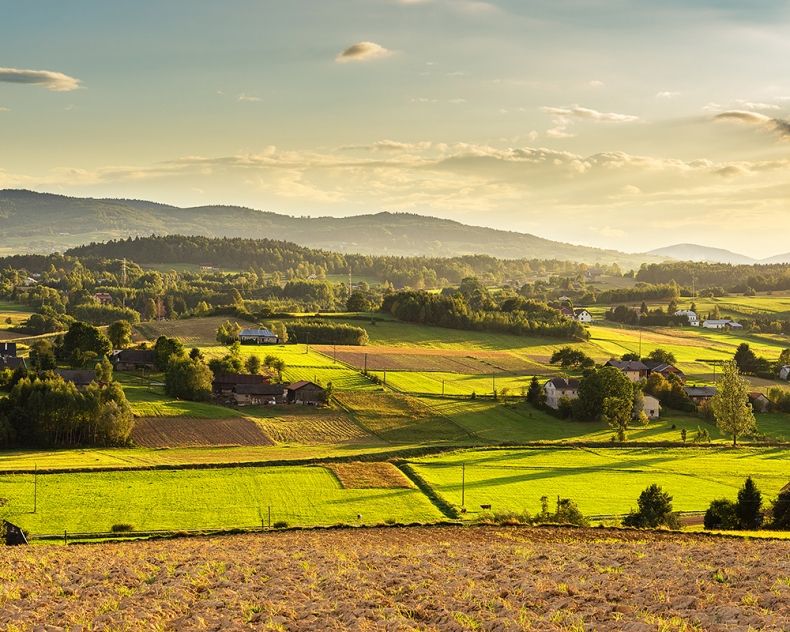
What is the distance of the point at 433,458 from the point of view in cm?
7444

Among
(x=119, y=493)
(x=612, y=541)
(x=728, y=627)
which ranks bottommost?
(x=119, y=493)

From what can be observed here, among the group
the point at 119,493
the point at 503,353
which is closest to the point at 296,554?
the point at 119,493

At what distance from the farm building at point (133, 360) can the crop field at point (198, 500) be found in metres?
45.7

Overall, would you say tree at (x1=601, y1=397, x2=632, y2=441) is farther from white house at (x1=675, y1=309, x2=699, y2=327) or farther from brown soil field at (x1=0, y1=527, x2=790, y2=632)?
white house at (x1=675, y1=309, x2=699, y2=327)

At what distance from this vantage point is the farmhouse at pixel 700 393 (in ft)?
342

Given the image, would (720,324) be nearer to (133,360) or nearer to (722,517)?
(133,360)

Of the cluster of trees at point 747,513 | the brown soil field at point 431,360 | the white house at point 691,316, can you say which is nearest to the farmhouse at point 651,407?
the brown soil field at point 431,360

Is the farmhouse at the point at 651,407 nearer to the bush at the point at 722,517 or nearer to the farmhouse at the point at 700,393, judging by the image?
the farmhouse at the point at 700,393

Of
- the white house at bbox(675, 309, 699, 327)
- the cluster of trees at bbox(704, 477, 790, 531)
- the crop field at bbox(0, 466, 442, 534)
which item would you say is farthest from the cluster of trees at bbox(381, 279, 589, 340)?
the cluster of trees at bbox(704, 477, 790, 531)

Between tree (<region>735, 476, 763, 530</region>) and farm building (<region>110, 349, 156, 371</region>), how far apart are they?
251 feet

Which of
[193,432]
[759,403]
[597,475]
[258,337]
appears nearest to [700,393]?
[759,403]

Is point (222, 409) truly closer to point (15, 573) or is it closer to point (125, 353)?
point (125, 353)

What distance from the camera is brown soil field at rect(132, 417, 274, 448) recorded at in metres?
79.8

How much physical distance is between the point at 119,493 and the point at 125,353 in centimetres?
5497
